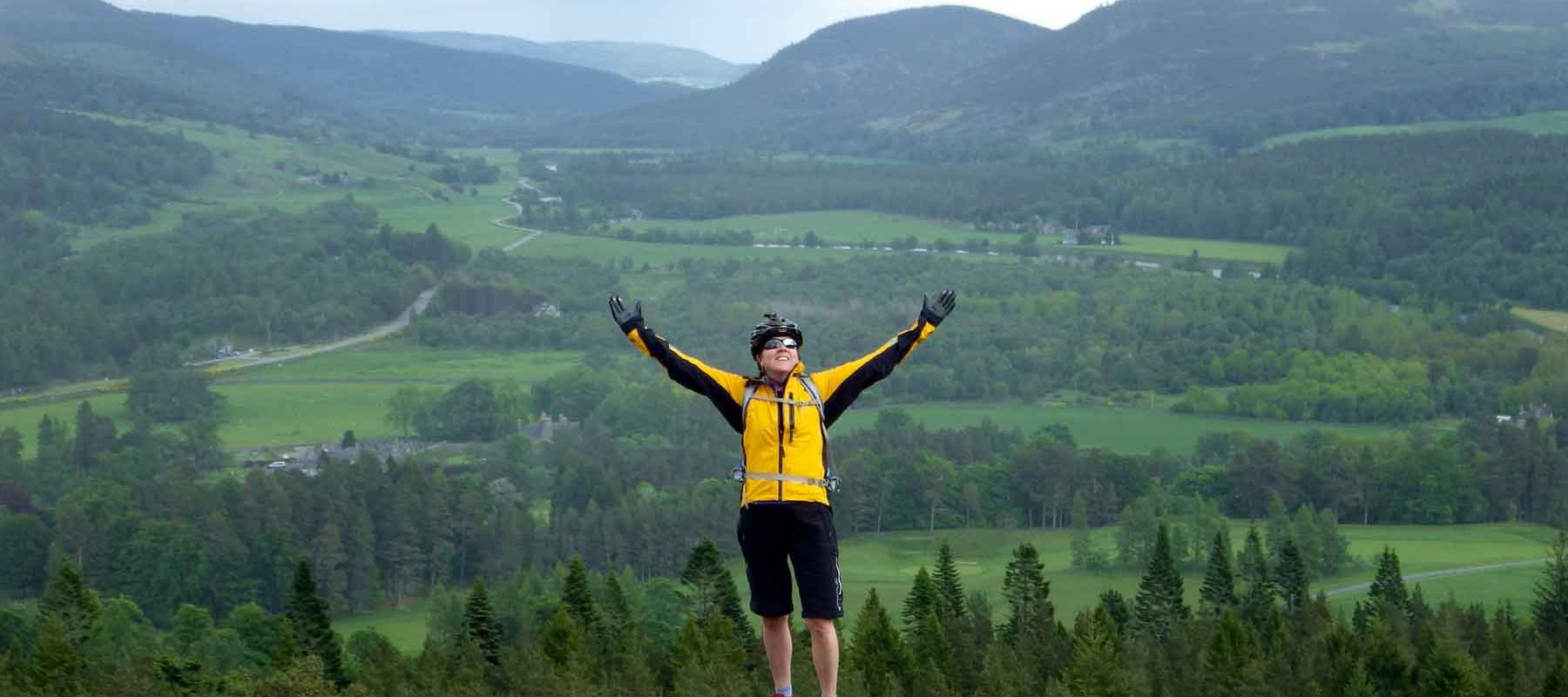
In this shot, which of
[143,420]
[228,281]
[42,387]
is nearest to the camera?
[143,420]

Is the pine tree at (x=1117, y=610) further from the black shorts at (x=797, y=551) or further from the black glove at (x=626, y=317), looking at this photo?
the black glove at (x=626, y=317)

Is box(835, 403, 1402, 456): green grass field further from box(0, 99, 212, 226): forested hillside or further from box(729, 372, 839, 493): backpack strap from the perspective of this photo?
box(0, 99, 212, 226): forested hillside

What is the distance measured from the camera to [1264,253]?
129875 mm

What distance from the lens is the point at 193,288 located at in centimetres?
11931

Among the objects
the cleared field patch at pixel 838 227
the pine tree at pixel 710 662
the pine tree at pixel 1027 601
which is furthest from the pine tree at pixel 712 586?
the cleared field patch at pixel 838 227

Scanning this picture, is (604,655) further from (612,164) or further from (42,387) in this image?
(612,164)

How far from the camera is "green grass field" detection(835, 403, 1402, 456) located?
78.9m

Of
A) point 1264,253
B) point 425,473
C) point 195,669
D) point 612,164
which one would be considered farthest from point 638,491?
point 612,164

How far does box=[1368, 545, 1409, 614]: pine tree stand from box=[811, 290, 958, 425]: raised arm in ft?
101

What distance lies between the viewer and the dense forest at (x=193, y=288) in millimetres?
104250

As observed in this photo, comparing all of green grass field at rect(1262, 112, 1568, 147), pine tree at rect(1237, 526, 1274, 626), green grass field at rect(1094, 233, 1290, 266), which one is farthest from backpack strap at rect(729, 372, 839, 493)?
green grass field at rect(1262, 112, 1568, 147)

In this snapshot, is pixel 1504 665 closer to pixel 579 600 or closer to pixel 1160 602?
pixel 1160 602

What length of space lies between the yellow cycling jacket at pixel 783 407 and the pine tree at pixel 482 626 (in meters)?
22.0

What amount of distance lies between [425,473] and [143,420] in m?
20.2
